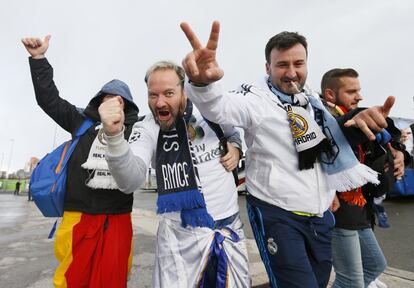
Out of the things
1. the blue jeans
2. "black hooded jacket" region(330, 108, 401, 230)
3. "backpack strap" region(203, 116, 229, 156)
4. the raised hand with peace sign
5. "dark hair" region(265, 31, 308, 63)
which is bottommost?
the blue jeans

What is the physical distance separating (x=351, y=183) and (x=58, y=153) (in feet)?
6.33

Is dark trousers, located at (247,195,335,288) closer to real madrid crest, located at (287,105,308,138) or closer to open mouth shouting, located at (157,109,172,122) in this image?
real madrid crest, located at (287,105,308,138)

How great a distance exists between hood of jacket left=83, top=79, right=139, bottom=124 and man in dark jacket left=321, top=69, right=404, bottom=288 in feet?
4.85

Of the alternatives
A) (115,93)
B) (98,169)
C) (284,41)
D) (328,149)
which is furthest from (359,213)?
(115,93)

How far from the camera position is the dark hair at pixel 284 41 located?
1831mm

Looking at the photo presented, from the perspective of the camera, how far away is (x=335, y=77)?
252cm

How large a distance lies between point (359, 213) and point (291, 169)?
0.96 meters

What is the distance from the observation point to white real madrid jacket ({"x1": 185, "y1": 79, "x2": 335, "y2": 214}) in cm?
165

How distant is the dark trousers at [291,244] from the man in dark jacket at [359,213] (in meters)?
0.49

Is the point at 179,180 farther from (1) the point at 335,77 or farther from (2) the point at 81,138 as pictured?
(1) the point at 335,77

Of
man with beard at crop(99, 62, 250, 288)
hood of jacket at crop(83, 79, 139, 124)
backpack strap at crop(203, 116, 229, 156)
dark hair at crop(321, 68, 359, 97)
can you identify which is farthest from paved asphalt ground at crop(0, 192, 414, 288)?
dark hair at crop(321, 68, 359, 97)

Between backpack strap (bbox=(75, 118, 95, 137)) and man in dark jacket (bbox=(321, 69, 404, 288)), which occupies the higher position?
backpack strap (bbox=(75, 118, 95, 137))

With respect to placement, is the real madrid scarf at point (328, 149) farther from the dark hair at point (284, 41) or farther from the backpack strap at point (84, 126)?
the backpack strap at point (84, 126)

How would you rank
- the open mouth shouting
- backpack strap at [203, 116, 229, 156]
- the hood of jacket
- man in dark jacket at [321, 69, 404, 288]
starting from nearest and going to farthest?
1. the open mouth shouting
2. backpack strap at [203, 116, 229, 156]
3. man in dark jacket at [321, 69, 404, 288]
4. the hood of jacket
